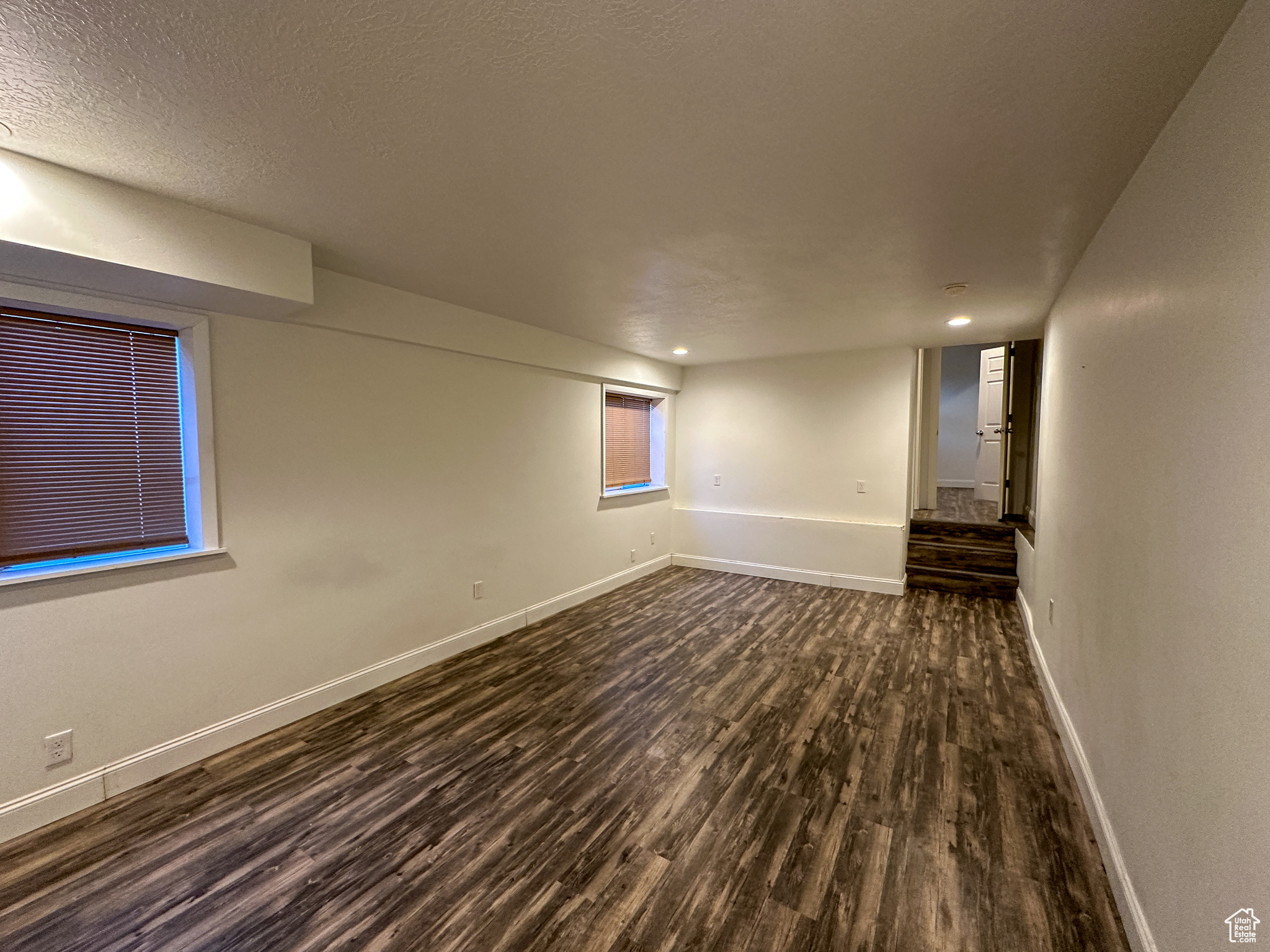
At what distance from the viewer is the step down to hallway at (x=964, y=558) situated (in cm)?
493

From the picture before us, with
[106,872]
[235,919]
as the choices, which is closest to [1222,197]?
[235,919]

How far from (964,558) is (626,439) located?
3659 mm

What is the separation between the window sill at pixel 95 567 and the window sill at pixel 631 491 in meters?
3.10

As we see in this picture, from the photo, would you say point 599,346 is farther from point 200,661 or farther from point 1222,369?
point 1222,369

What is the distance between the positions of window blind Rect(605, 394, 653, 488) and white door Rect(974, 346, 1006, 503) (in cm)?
448

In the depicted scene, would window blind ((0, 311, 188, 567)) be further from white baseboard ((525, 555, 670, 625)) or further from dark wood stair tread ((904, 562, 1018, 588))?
dark wood stair tread ((904, 562, 1018, 588))

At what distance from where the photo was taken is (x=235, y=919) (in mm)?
1565

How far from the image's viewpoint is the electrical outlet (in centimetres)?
195

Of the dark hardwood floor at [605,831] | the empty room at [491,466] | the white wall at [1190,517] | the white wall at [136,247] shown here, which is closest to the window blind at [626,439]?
the empty room at [491,466]

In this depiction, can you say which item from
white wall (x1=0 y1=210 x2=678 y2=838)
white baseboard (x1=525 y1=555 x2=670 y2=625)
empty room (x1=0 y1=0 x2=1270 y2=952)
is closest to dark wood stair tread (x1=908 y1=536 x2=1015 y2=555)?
empty room (x1=0 y1=0 x2=1270 y2=952)

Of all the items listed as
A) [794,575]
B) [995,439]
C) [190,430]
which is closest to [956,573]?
[794,575]

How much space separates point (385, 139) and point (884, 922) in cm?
284

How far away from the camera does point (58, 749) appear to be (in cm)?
197

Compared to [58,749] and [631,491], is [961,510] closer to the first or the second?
[631,491]
